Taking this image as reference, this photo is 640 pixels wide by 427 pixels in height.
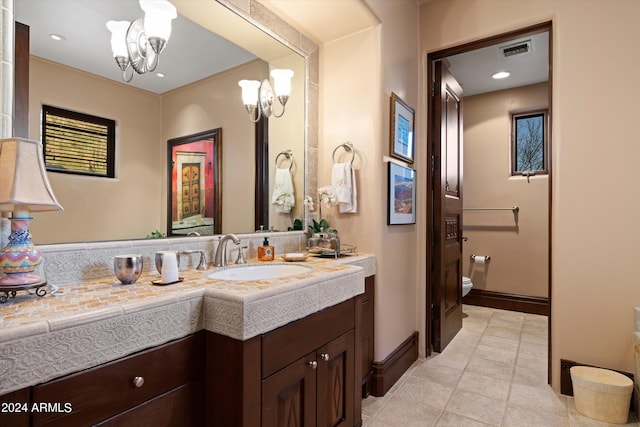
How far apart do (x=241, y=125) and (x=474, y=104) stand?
3.42 metres

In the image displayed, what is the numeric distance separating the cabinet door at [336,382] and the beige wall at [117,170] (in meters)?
0.92

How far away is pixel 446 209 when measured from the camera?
272 cm

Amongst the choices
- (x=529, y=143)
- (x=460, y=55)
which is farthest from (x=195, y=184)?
(x=529, y=143)

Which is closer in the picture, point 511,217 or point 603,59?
point 603,59

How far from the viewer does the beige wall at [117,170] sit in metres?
1.09

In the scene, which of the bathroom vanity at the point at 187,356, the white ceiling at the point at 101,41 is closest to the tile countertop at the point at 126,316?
the bathroom vanity at the point at 187,356

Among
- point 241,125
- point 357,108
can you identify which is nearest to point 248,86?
point 241,125

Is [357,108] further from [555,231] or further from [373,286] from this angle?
[555,231]

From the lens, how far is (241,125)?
6.08 ft

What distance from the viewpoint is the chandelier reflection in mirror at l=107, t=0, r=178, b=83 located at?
1.30m

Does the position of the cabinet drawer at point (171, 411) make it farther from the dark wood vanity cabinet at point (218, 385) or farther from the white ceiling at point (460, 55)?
the white ceiling at point (460, 55)

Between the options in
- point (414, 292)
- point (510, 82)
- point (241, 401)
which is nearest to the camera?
point (241, 401)

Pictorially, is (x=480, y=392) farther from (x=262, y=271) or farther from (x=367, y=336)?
(x=262, y=271)

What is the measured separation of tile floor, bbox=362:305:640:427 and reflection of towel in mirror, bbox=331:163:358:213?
47.1 inches
